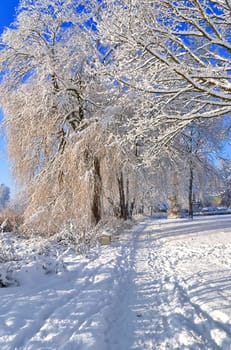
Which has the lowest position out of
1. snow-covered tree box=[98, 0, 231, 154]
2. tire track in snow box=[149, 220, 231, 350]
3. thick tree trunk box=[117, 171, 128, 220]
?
tire track in snow box=[149, 220, 231, 350]

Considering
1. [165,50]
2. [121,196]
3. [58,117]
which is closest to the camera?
[165,50]

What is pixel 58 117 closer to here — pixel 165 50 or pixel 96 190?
pixel 96 190

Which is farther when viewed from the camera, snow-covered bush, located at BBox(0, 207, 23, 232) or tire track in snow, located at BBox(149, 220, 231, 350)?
snow-covered bush, located at BBox(0, 207, 23, 232)

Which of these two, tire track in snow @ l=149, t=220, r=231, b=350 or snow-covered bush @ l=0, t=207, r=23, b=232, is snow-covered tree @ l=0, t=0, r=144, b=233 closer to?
snow-covered bush @ l=0, t=207, r=23, b=232

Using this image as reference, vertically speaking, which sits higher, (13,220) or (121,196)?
(121,196)

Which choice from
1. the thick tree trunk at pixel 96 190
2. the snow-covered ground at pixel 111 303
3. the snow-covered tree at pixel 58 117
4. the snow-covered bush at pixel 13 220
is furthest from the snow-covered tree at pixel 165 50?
the snow-covered bush at pixel 13 220

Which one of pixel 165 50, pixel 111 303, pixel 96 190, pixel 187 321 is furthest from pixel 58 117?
pixel 187 321

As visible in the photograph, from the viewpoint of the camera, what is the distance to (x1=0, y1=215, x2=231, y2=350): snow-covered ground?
311 cm

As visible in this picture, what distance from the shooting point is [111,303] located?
13.9 ft

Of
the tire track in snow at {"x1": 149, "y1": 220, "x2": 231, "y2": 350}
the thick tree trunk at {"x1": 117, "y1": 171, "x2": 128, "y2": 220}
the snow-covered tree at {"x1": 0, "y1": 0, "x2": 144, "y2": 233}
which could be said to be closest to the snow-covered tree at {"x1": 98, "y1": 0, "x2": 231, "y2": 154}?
the tire track in snow at {"x1": 149, "y1": 220, "x2": 231, "y2": 350}

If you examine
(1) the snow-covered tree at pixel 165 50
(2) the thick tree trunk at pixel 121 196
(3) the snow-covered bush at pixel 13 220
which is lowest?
(3) the snow-covered bush at pixel 13 220

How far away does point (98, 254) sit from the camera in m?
8.03

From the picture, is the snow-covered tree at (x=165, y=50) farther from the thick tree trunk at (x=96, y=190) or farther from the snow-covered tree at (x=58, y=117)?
the thick tree trunk at (x=96, y=190)

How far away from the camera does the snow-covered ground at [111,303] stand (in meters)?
3.11
